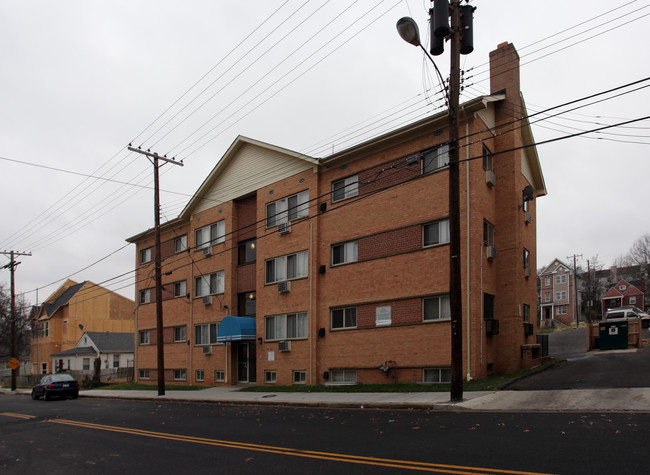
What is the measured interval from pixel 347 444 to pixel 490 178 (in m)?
14.8

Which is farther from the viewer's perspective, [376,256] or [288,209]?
[288,209]

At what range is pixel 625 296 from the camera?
75125mm

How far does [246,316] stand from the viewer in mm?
29406

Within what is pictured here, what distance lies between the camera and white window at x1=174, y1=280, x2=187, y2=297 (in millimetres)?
34406

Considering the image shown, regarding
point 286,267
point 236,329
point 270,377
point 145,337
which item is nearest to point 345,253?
point 286,267

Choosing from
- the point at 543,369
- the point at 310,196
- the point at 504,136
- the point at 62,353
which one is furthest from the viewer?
the point at 62,353

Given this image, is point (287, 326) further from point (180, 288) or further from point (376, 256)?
point (180, 288)

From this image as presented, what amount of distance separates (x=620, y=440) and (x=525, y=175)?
18.3m

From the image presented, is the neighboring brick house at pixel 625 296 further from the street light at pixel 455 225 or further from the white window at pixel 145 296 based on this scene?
the street light at pixel 455 225

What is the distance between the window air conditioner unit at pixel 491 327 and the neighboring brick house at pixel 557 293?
6630 centimetres

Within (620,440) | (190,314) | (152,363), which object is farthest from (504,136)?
(152,363)

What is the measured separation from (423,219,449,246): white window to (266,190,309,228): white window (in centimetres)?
686

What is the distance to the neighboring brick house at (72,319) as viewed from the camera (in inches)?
2425

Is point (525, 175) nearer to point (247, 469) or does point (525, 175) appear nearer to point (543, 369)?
point (543, 369)
